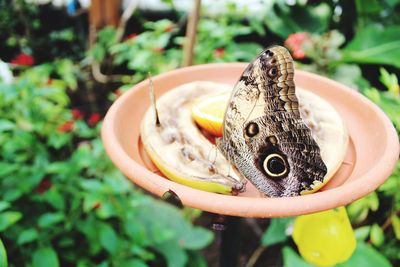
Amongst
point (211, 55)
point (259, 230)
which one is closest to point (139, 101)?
point (211, 55)

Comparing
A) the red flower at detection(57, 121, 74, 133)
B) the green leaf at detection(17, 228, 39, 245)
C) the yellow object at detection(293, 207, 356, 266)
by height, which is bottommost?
the green leaf at detection(17, 228, 39, 245)

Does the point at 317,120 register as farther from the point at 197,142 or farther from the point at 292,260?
the point at 292,260

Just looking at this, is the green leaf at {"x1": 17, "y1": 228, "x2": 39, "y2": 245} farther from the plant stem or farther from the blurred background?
the plant stem

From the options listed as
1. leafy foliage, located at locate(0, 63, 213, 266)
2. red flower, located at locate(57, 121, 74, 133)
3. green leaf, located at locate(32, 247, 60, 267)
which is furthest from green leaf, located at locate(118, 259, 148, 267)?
red flower, located at locate(57, 121, 74, 133)

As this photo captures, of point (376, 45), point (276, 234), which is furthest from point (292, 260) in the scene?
point (376, 45)

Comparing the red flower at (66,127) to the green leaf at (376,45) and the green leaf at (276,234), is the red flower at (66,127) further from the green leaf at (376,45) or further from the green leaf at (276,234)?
the green leaf at (376,45)

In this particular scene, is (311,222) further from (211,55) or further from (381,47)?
(381,47)
